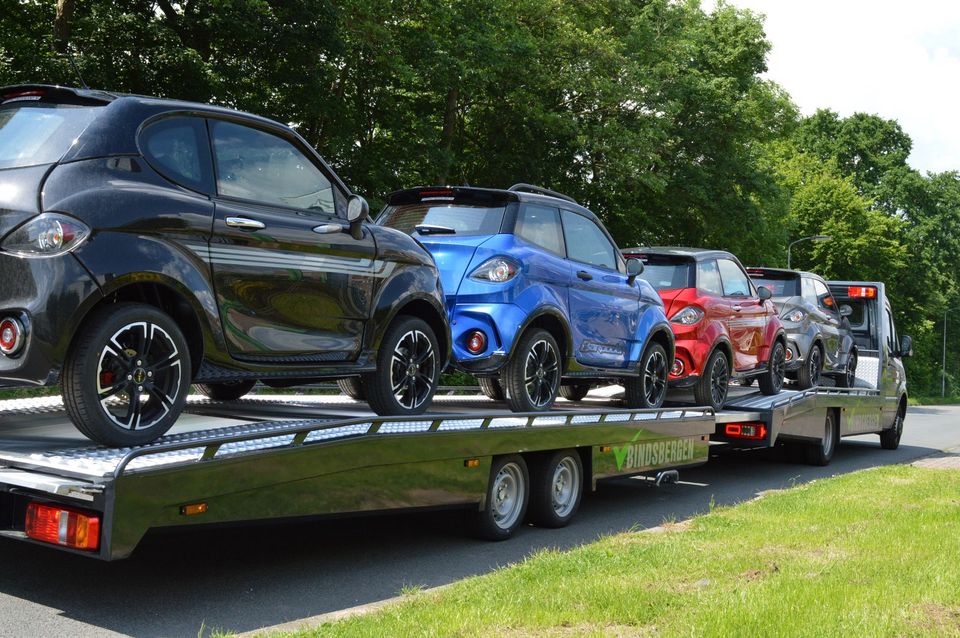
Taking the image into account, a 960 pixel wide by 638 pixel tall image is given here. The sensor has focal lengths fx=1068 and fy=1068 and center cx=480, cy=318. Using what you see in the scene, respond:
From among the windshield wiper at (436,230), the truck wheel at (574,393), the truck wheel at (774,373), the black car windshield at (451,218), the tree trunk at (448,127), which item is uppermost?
the tree trunk at (448,127)

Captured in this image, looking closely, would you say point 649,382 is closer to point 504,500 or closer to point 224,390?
point 504,500

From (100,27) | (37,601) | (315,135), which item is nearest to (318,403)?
(37,601)

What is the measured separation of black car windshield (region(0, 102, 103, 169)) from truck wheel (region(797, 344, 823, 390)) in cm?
1133

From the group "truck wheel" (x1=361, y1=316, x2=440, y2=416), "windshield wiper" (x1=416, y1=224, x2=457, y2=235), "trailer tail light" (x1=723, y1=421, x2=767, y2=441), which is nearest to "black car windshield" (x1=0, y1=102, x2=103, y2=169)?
"truck wheel" (x1=361, y1=316, x2=440, y2=416)

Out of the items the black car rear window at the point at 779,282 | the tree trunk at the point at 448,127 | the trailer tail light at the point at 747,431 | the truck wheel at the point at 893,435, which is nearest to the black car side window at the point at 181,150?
the trailer tail light at the point at 747,431

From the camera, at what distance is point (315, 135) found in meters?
23.0

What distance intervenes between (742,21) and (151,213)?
3539cm

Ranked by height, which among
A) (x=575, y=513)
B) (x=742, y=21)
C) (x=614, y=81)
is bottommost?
(x=575, y=513)

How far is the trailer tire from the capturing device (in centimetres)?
1334

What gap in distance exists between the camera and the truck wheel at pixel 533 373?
820 cm

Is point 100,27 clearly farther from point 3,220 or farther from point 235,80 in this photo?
point 3,220

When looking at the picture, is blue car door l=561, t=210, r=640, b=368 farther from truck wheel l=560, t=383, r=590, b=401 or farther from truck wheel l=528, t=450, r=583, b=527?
truck wheel l=560, t=383, r=590, b=401

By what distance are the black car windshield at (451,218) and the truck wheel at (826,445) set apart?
783 cm

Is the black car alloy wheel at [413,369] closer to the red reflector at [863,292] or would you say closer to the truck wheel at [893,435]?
the red reflector at [863,292]
